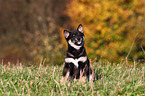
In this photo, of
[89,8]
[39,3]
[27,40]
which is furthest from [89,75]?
[39,3]

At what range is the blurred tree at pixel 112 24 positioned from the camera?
428 inches

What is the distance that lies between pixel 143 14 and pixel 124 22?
Result: 45.6 inches

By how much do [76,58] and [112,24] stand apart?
687 cm

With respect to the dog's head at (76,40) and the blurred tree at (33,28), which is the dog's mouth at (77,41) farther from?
the blurred tree at (33,28)

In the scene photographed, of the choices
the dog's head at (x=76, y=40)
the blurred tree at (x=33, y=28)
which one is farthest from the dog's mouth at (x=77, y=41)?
the blurred tree at (x=33, y=28)

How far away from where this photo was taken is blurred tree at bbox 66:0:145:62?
1088 cm

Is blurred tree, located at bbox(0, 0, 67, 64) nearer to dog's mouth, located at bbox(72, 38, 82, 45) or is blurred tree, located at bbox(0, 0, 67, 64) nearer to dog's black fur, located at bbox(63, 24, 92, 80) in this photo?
dog's black fur, located at bbox(63, 24, 92, 80)

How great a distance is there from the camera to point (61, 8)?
18797mm

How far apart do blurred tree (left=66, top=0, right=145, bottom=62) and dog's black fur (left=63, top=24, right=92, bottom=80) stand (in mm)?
5956

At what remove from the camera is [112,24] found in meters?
11.1

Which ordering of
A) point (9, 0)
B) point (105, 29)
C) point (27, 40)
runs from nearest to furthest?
point (105, 29) < point (27, 40) < point (9, 0)

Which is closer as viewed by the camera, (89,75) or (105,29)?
(89,75)

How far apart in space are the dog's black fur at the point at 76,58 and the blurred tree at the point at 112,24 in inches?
234

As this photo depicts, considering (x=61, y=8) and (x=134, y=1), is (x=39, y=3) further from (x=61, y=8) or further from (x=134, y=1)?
(x=134, y=1)
